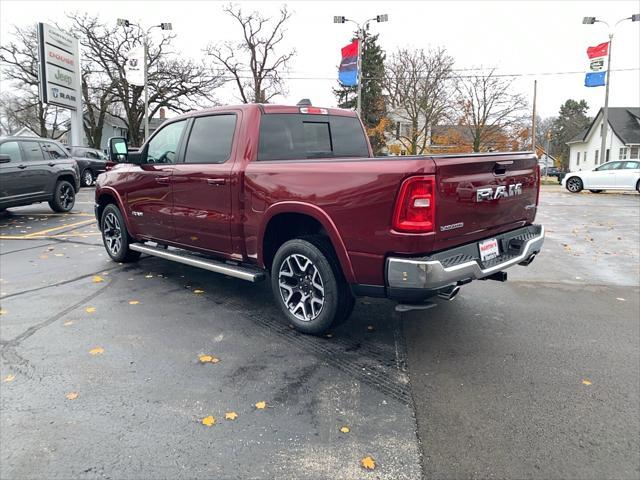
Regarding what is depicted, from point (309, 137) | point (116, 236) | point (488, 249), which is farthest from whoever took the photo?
point (116, 236)

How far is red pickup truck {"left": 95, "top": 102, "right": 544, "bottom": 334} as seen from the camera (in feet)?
11.0

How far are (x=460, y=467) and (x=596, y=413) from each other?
3.71ft

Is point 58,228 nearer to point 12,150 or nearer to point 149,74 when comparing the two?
point 12,150

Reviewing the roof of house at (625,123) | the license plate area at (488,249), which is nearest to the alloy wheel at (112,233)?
the license plate area at (488,249)

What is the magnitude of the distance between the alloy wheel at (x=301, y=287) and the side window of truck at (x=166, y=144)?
211cm

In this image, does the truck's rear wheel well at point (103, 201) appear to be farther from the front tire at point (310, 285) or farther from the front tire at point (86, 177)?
the front tire at point (86, 177)

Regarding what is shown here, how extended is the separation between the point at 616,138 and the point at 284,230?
52.7 meters

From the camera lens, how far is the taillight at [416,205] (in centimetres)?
328

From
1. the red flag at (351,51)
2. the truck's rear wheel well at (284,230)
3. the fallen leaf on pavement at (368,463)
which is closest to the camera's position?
the fallen leaf on pavement at (368,463)

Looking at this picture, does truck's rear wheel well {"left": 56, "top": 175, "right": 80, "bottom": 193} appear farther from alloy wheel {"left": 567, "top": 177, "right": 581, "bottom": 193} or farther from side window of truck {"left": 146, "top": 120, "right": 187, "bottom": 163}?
alloy wheel {"left": 567, "top": 177, "right": 581, "bottom": 193}

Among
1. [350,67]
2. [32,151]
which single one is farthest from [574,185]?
[32,151]

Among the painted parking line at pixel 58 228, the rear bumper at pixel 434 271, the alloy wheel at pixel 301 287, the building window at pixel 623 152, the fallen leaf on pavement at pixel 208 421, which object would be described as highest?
the building window at pixel 623 152

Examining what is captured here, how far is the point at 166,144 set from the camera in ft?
18.6

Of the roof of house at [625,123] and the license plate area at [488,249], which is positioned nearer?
the license plate area at [488,249]
